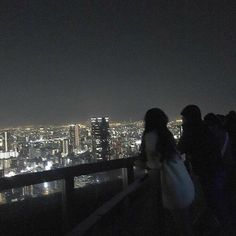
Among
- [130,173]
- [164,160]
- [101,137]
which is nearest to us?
[164,160]

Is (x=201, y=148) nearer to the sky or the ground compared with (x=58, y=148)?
nearer to the sky

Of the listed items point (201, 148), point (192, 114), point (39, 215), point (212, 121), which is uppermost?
point (192, 114)

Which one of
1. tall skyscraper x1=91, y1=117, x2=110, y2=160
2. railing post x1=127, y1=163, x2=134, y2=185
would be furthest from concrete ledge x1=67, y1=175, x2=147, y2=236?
tall skyscraper x1=91, y1=117, x2=110, y2=160

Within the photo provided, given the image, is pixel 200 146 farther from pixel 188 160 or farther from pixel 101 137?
pixel 101 137

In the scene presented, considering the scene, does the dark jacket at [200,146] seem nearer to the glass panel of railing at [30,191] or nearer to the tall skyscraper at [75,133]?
the glass panel of railing at [30,191]

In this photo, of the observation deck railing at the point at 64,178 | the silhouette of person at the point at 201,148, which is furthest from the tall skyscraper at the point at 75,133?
the silhouette of person at the point at 201,148

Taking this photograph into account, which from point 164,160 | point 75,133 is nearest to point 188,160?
point 164,160

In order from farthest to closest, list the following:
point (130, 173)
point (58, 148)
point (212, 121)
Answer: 1. point (58, 148)
2. point (130, 173)
3. point (212, 121)
